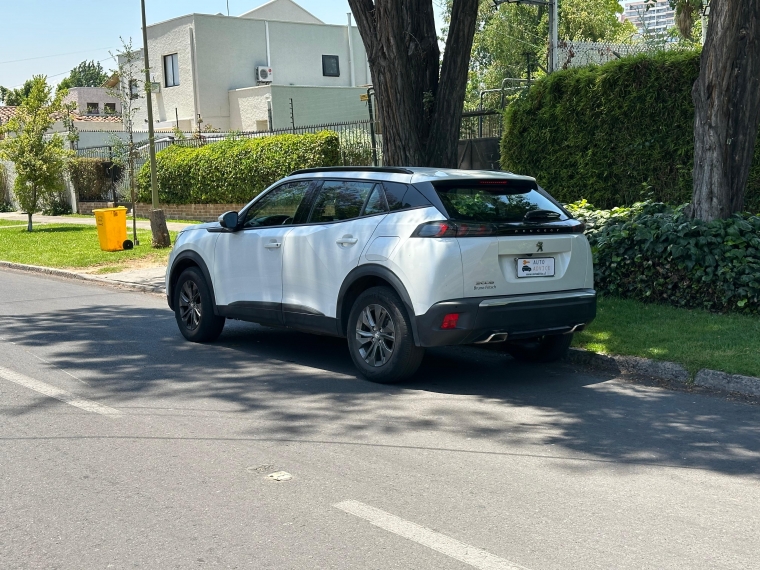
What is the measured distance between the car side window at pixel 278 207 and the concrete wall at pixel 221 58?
32569 mm

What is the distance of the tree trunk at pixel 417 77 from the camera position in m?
10.5

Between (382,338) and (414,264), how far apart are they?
0.73 meters

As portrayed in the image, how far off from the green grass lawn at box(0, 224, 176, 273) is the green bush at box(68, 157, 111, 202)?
564 cm

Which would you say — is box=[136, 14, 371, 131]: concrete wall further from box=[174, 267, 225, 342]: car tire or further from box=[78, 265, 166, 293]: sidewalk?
box=[174, 267, 225, 342]: car tire

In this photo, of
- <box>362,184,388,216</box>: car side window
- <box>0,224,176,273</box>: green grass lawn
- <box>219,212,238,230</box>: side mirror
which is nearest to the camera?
<box>362,184,388,216</box>: car side window

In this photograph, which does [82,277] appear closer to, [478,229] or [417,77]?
[417,77]

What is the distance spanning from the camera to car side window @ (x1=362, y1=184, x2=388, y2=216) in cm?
761

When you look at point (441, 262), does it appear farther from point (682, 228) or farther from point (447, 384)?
point (682, 228)

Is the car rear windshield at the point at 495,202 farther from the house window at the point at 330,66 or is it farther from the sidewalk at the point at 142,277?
the house window at the point at 330,66

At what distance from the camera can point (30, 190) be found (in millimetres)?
25438

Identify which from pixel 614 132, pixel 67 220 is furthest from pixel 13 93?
pixel 614 132

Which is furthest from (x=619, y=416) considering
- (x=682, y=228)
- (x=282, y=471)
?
(x=682, y=228)

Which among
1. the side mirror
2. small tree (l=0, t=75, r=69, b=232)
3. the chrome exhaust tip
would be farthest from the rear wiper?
small tree (l=0, t=75, r=69, b=232)

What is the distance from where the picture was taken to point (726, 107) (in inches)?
381
